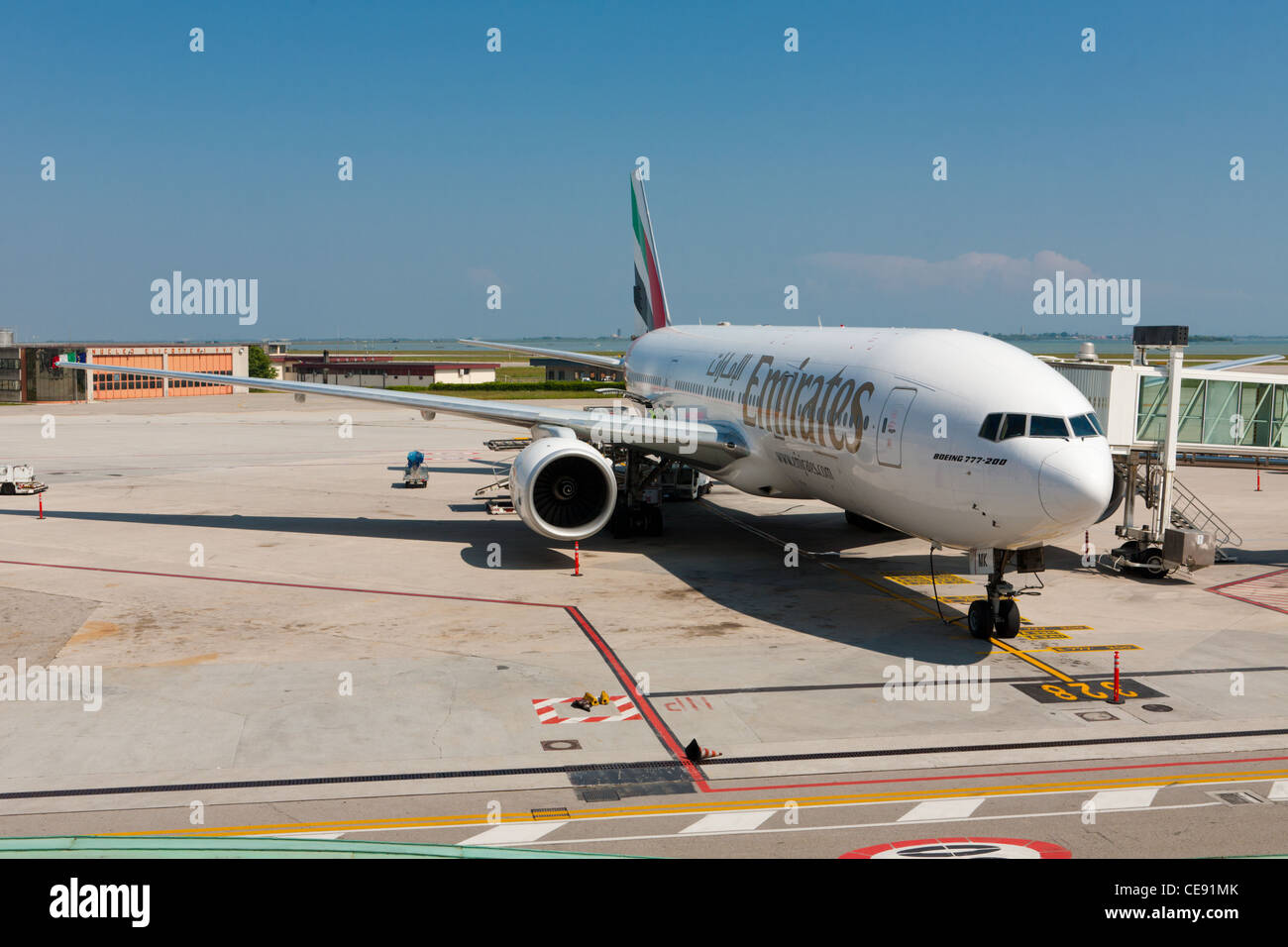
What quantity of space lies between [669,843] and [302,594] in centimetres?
1257

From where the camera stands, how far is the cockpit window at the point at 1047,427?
15695 mm

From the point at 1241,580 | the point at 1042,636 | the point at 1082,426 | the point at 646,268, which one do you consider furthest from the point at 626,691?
the point at 646,268

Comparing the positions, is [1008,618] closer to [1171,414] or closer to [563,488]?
[1171,414]

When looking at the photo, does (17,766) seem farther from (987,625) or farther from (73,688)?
(987,625)

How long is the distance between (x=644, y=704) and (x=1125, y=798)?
5.84m

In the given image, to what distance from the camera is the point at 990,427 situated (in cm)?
1606

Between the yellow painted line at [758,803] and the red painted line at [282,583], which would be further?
the red painted line at [282,583]

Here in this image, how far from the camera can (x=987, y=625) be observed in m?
17.4

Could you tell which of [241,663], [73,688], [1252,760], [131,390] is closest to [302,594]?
[241,663]

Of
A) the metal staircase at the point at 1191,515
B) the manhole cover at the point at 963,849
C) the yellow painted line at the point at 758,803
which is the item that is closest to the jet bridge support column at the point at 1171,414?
the metal staircase at the point at 1191,515

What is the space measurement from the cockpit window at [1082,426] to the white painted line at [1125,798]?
19.6ft

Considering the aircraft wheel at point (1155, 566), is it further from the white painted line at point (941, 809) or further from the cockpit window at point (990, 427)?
the white painted line at point (941, 809)

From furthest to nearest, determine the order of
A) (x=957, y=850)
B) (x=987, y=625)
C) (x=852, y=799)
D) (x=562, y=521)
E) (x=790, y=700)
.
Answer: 1. (x=562, y=521)
2. (x=987, y=625)
3. (x=790, y=700)
4. (x=852, y=799)
5. (x=957, y=850)

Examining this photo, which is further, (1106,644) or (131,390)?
(131,390)
